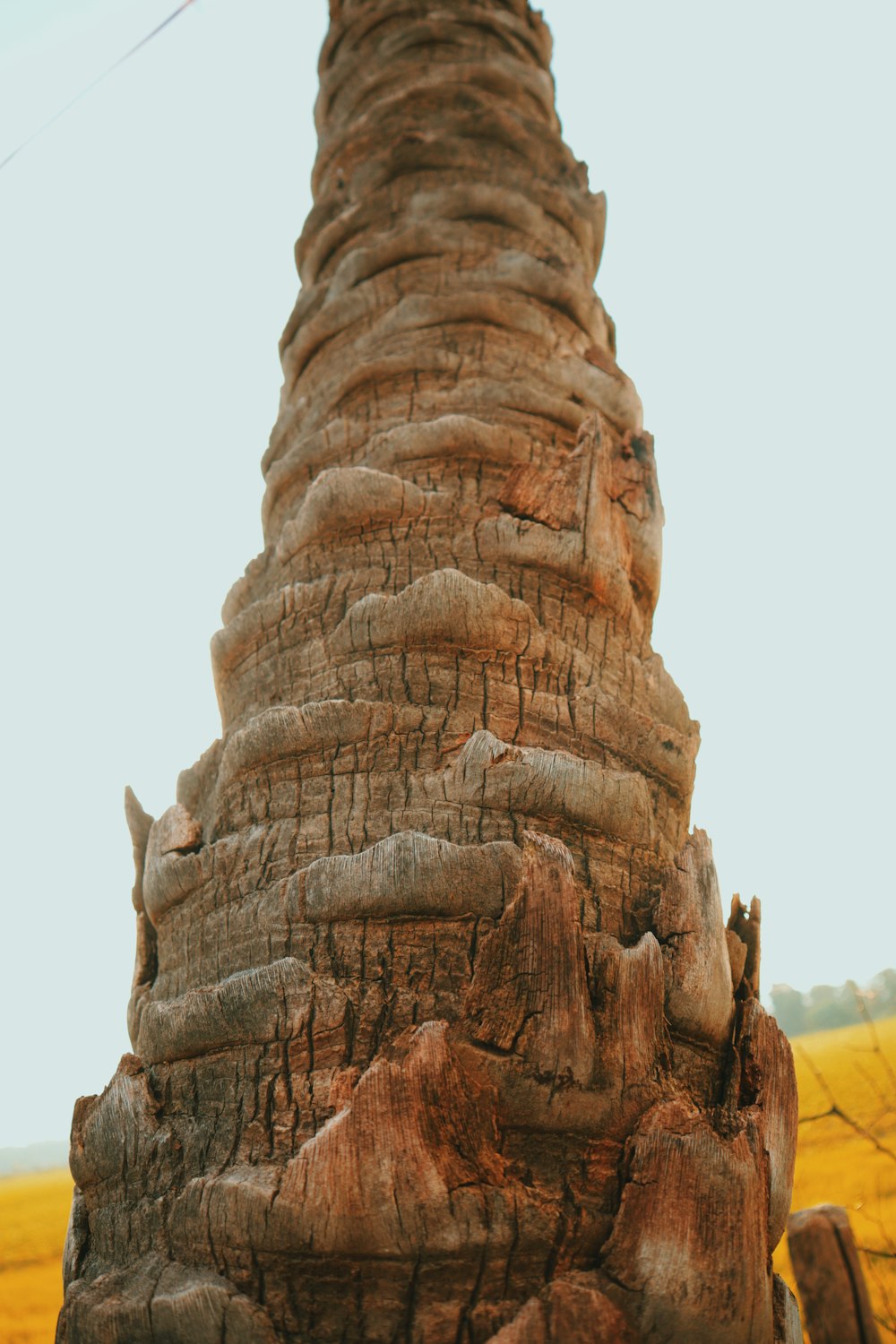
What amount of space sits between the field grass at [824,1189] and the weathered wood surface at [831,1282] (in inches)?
25.7

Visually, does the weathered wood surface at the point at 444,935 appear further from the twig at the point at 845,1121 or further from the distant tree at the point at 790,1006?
the distant tree at the point at 790,1006

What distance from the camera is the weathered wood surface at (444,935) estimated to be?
100 centimetres

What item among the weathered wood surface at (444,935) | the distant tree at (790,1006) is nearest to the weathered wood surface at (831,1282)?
the weathered wood surface at (444,935)

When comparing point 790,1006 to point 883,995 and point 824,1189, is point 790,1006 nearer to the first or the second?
point 883,995

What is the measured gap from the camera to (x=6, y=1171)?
109 inches

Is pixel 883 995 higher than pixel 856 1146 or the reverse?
higher

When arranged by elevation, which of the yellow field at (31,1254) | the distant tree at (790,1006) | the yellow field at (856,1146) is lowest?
the yellow field at (31,1254)

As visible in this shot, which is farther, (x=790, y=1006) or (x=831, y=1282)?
(x=790, y=1006)

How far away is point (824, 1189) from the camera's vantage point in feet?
6.59

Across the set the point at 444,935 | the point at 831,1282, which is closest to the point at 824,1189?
the point at 831,1282

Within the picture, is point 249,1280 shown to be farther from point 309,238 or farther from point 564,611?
point 309,238

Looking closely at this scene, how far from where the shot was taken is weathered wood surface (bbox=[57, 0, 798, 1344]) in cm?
100

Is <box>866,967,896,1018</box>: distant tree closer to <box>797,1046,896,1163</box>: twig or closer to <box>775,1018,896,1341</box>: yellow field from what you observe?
<box>775,1018,896,1341</box>: yellow field

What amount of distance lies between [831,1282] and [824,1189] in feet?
3.49
